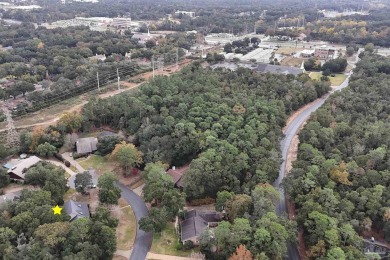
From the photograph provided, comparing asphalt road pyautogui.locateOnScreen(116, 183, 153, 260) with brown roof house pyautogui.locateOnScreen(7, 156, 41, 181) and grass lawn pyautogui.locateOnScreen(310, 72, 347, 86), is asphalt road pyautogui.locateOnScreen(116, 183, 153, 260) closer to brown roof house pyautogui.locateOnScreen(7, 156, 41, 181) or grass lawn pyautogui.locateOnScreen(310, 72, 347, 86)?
brown roof house pyautogui.locateOnScreen(7, 156, 41, 181)

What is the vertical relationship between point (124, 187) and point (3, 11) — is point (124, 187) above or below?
below

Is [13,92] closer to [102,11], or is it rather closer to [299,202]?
[299,202]

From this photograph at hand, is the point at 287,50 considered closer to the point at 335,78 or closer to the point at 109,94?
the point at 335,78

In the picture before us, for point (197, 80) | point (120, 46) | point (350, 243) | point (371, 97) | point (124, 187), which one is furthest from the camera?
point (120, 46)

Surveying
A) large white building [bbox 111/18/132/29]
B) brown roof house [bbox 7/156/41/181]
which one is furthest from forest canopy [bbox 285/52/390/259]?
large white building [bbox 111/18/132/29]

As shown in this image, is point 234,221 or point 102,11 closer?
point 234,221

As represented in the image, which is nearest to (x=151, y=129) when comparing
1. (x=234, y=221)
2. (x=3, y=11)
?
(x=234, y=221)

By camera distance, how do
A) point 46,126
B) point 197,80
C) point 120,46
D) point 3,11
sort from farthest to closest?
1. point 3,11
2. point 120,46
3. point 197,80
4. point 46,126
